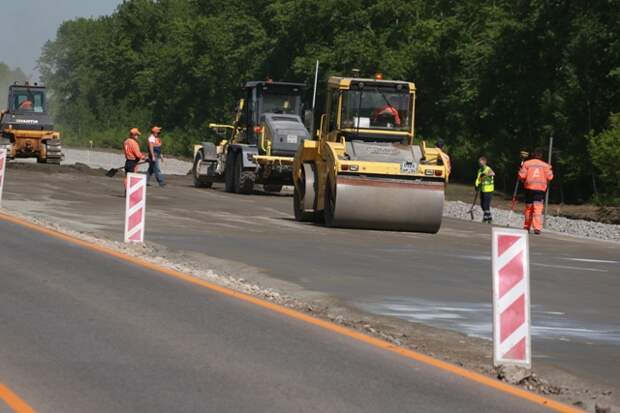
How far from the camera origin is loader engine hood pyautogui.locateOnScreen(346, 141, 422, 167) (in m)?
26.0

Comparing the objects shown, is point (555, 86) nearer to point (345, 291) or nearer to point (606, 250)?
point (606, 250)

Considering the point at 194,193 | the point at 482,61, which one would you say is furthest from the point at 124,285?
the point at 482,61

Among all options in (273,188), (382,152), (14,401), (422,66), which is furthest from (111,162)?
(14,401)

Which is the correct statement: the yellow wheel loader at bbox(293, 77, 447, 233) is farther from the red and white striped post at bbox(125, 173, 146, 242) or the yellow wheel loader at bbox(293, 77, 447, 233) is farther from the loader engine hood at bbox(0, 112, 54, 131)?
the loader engine hood at bbox(0, 112, 54, 131)

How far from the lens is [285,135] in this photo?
1496 inches

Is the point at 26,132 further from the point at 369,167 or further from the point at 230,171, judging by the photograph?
the point at 369,167

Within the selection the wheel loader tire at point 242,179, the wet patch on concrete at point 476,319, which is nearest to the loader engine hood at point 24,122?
the wheel loader tire at point 242,179

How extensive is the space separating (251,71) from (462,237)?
7462 cm

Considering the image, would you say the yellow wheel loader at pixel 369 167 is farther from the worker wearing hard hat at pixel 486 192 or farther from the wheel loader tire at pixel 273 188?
the wheel loader tire at pixel 273 188

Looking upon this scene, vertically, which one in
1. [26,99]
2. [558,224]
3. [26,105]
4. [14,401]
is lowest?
[558,224]

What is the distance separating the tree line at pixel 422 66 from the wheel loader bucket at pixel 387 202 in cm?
1722

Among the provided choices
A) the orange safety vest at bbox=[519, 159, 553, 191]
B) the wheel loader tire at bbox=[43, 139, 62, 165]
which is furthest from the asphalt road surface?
the wheel loader tire at bbox=[43, 139, 62, 165]

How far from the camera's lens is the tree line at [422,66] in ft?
180

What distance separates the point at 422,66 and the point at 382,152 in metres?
48.3
